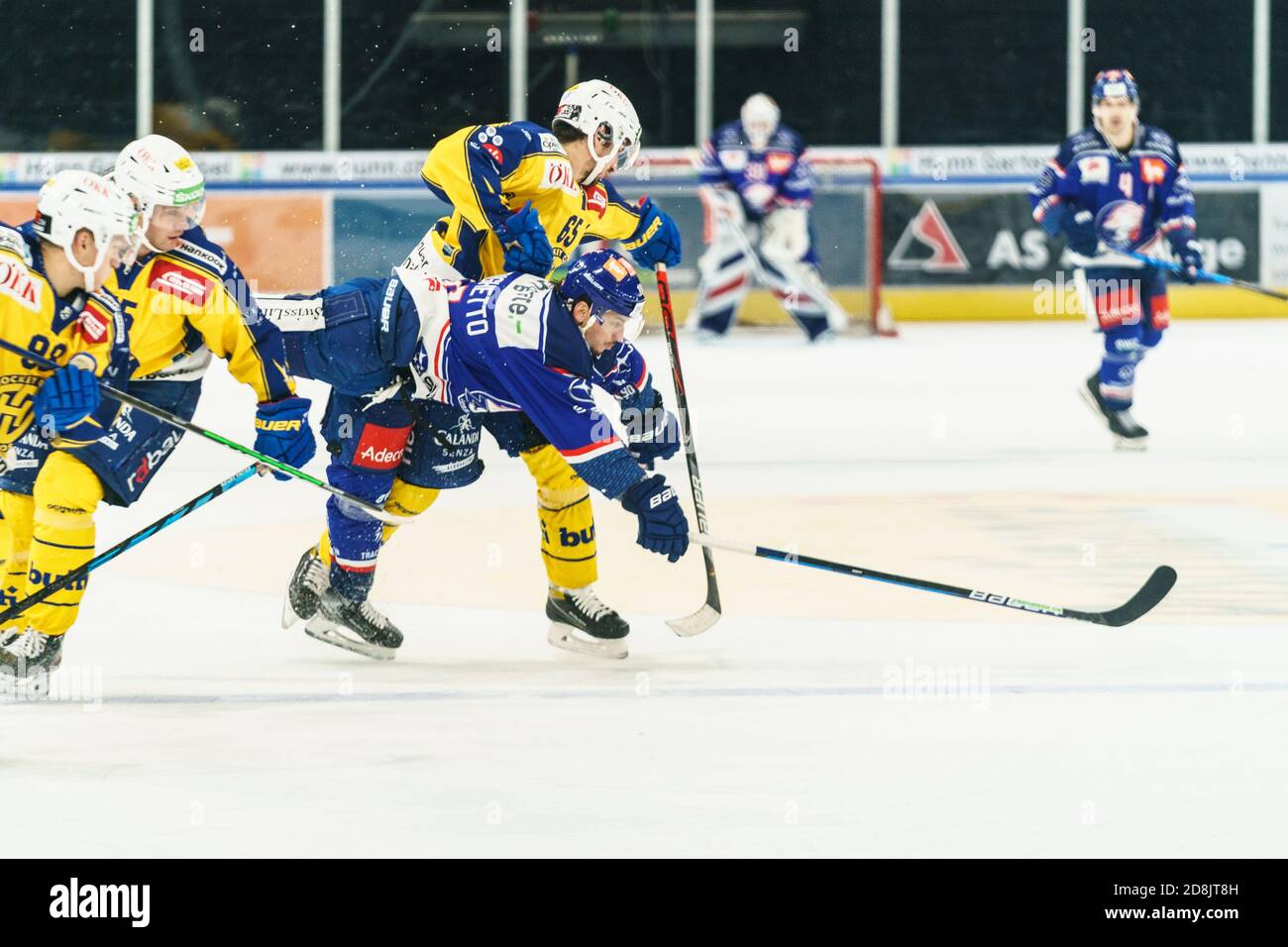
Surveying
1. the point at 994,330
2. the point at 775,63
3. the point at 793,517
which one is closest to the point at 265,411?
the point at 793,517

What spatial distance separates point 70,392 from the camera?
4703 millimetres

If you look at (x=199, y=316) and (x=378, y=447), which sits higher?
(x=199, y=316)

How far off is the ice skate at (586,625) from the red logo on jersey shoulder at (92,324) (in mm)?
1300

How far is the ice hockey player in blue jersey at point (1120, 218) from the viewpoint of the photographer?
9547 millimetres

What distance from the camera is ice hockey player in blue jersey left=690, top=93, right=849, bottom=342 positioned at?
14359 mm

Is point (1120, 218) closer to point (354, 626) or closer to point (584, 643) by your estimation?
point (584, 643)

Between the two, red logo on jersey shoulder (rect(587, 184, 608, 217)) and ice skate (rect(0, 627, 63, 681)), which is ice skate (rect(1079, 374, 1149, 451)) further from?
ice skate (rect(0, 627, 63, 681))

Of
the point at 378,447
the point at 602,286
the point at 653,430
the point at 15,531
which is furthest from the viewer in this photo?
the point at 653,430

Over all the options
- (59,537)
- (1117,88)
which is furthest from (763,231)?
(59,537)

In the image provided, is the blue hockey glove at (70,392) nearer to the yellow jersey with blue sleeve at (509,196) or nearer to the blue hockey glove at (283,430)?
the blue hockey glove at (283,430)

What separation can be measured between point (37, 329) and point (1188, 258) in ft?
19.6

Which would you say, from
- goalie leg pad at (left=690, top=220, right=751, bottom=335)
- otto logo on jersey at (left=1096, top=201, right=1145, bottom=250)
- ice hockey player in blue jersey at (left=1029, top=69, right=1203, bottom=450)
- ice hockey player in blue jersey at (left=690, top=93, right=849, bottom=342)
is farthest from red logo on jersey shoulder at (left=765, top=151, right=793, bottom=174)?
otto logo on jersey at (left=1096, top=201, right=1145, bottom=250)
